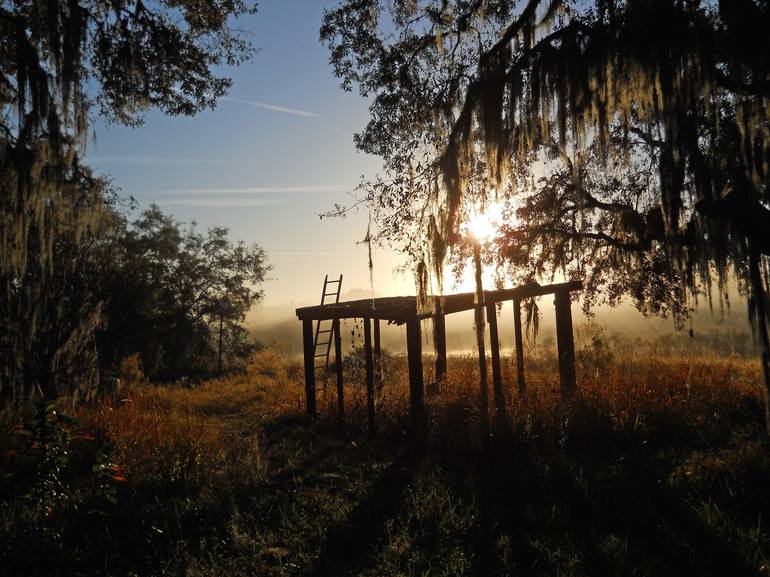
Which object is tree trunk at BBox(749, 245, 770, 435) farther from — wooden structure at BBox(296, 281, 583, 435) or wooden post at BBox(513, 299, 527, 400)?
wooden post at BBox(513, 299, 527, 400)

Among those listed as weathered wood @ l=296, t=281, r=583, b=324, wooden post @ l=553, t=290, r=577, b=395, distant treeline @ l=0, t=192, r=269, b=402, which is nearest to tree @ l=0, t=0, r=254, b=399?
distant treeline @ l=0, t=192, r=269, b=402

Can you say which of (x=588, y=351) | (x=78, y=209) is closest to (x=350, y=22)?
(x=78, y=209)

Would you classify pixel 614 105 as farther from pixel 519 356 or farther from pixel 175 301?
pixel 175 301

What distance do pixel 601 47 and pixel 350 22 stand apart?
4641mm

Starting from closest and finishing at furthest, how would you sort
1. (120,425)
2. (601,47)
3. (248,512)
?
(601,47), (248,512), (120,425)

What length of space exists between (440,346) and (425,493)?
18.6ft

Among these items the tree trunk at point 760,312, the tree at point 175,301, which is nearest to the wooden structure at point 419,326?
the tree trunk at point 760,312

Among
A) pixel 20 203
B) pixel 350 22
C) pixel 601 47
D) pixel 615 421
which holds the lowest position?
pixel 615 421

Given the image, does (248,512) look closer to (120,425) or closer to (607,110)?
(120,425)

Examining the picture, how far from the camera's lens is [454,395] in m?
8.66

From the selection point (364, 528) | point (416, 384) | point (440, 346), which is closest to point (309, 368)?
point (440, 346)

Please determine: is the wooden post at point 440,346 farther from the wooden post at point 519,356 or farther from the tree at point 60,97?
the tree at point 60,97

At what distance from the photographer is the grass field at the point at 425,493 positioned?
396 centimetres

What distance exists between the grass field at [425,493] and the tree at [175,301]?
35.7 feet
